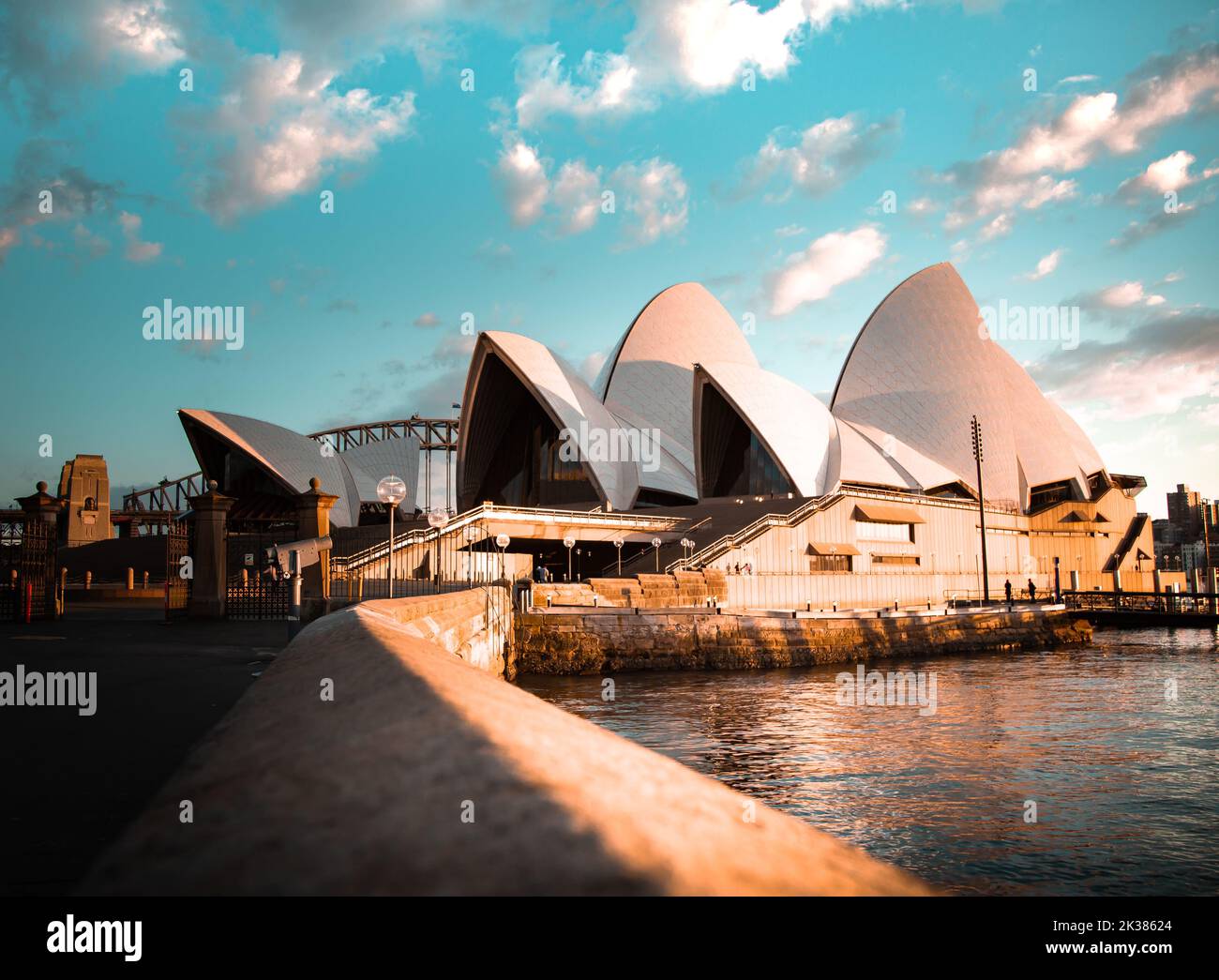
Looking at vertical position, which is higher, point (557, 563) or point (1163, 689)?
point (557, 563)

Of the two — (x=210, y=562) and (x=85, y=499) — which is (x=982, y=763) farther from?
(x=85, y=499)

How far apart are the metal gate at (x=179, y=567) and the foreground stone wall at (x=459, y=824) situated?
17228 millimetres

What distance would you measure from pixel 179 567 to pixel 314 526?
2.85 metres

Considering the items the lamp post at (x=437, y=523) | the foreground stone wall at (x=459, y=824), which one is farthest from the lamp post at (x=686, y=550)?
the foreground stone wall at (x=459, y=824)

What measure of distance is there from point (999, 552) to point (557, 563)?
27346 mm

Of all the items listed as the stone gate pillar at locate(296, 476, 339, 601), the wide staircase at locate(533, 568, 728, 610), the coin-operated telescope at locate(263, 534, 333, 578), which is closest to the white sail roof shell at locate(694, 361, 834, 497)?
the wide staircase at locate(533, 568, 728, 610)

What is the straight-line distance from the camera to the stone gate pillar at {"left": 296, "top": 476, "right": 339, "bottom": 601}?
55.2 ft

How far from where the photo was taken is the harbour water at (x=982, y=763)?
7098 millimetres

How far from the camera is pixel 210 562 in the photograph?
17047 mm

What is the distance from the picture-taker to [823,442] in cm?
5188

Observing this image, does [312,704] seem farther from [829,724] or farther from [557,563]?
[557,563]
